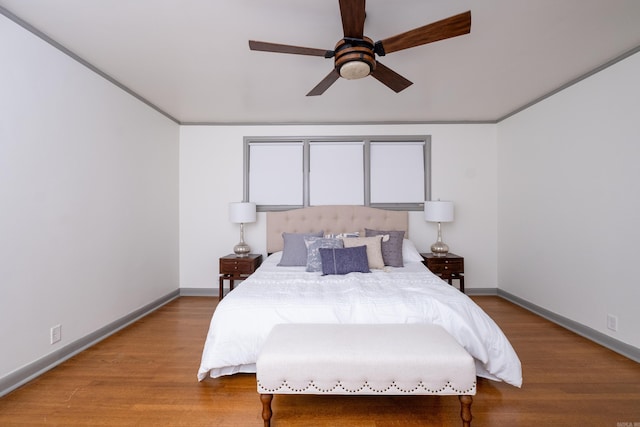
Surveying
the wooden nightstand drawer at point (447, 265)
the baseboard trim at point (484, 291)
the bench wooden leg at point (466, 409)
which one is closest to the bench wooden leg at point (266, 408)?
the bench wooden leg at point (466, 409)

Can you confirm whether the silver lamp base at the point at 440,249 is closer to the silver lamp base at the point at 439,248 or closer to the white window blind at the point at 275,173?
the silver lamp base at the point at 439,248

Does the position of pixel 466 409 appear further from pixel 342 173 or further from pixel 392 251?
pixel 342 173

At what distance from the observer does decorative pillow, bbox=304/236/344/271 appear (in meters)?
3.15

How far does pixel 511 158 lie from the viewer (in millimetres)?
4000

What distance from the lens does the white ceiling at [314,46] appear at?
1970mm

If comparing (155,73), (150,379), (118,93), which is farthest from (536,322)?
(118,93)

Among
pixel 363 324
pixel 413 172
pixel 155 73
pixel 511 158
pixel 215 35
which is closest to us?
pixel 363 324

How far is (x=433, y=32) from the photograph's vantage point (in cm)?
172

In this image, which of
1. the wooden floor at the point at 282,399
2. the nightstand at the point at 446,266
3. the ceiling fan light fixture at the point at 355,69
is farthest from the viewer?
the nightstand at the point at 446,266

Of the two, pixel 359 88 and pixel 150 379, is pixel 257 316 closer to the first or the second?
pixel 150 379

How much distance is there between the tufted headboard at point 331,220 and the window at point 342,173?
13cm

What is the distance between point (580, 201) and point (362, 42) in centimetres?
276

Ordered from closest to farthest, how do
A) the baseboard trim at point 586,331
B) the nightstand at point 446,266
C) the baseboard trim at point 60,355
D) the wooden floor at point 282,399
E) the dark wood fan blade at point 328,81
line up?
the wooden floor at point 282,399, the baseboard trim at point 60,355, the dark wood fan blade at point 328,81, the baseboard trim at point 586,331, the nightstand at point 446,266

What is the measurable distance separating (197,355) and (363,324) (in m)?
1.56
